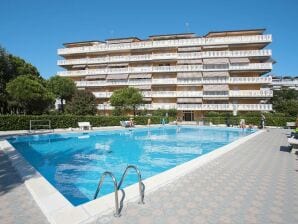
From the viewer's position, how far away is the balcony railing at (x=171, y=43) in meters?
50.6

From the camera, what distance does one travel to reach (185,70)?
54250mm

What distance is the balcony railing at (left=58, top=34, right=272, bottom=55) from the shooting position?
166 ft

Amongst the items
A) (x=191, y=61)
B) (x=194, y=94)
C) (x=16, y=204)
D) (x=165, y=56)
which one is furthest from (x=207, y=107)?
(x=16, y=204)

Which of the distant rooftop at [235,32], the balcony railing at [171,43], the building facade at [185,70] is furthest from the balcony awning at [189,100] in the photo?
the distant rooftop at [235,32]

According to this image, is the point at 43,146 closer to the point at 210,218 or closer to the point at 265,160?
the point at 265,160

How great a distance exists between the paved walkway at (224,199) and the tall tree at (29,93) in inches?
1300

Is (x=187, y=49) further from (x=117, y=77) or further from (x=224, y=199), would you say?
(x=224, y=199)

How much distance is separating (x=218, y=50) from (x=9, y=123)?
43.0 metres

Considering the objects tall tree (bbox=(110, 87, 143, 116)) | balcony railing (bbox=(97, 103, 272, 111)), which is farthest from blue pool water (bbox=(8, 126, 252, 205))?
balcony railing (bbox=(97, 103, 272, 111))

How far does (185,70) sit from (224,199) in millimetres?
50089

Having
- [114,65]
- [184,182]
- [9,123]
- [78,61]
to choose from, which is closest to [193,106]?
[114,65]

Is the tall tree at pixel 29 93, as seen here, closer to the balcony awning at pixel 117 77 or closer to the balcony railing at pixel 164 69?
the balcony awning at pixel 117 77

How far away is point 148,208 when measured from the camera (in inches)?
201

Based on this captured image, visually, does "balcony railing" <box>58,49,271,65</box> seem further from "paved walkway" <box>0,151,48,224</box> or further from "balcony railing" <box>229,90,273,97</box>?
"paved walkway" <box>0,151,48,224</box>
